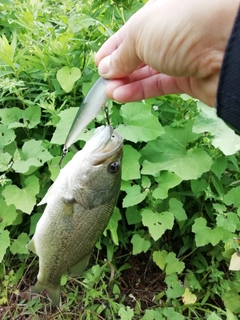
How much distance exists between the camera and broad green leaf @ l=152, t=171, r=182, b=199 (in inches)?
88.4

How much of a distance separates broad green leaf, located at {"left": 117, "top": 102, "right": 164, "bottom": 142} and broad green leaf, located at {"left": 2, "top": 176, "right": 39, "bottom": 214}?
60cm

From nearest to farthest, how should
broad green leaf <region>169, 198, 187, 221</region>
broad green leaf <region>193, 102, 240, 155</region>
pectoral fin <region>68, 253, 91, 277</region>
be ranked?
pectoral fin <region>68, 253, 91, 277</region>, broad green leaf <region>193, 102, 240, 155</region>, broad green leaf <region>169, 198, 187, 221</region>

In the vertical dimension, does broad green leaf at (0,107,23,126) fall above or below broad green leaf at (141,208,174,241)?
above

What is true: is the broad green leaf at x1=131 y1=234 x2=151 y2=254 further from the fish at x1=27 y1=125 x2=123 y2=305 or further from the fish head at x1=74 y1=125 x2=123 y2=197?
the fish head at x1=74 y1=125 x2=123 y2=197

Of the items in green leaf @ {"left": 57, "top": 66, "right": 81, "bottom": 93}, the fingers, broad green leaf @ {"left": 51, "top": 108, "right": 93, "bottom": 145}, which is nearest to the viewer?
the fingers

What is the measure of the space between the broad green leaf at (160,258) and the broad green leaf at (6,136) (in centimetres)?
121

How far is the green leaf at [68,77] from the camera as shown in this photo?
225 centimetres

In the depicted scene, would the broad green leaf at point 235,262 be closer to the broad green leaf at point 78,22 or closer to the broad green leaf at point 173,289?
the broad green leaf at point 173,289

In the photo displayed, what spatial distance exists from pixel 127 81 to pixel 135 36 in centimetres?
39

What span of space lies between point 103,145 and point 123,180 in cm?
85

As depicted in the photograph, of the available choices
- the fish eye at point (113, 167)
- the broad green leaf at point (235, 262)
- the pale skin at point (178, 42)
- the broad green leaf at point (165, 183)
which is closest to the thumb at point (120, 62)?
the pale skin at point (178, 42)

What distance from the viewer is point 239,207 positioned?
2.32m

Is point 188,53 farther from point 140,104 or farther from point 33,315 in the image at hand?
point 33,315

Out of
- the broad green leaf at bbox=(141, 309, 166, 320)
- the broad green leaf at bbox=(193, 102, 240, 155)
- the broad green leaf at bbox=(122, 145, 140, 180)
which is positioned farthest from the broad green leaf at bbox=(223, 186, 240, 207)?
the broad green leaf at bbox=(141, 309, 166, 320)
